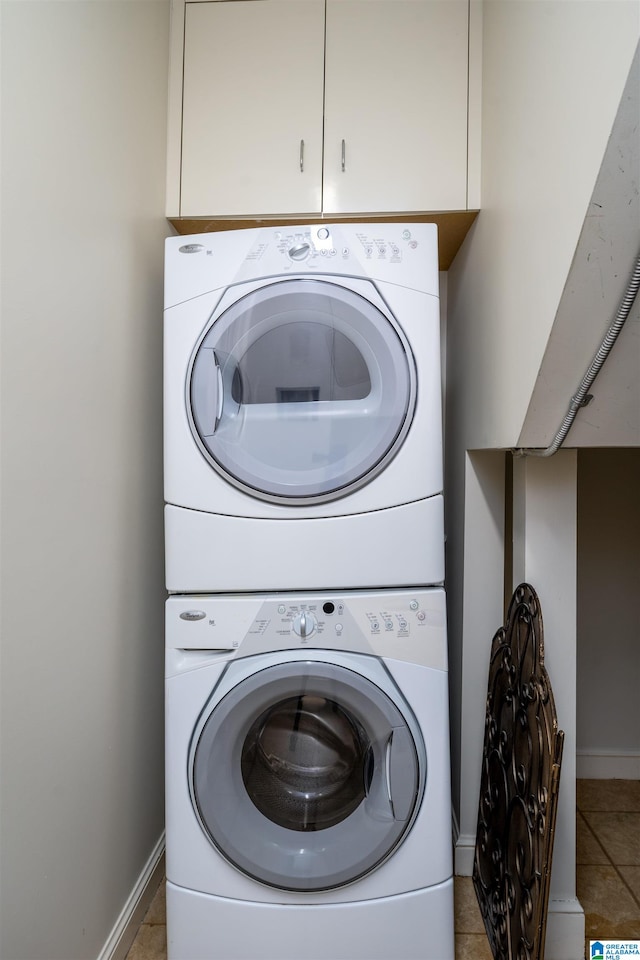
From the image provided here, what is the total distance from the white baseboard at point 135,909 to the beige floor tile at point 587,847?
1.23m

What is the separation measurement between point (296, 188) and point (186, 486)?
0.92 metres

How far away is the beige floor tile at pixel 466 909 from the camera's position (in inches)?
65.2

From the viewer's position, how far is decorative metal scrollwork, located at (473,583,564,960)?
125 cm

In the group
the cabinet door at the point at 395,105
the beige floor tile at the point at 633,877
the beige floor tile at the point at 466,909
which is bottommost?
the beige floor tile at the point at 466,909

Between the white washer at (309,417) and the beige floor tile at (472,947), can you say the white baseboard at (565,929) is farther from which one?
the white washer at (309,417)

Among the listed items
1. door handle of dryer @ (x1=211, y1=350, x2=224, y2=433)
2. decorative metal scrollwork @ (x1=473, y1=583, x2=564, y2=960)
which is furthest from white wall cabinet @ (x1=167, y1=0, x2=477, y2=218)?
decorative metal scrollwork @ (x1=473, y1=583, x2=564, y2=960)

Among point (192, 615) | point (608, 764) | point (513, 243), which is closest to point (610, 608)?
point (608, 764)

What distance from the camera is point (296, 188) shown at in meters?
1.82

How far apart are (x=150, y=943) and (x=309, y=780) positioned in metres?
0.61

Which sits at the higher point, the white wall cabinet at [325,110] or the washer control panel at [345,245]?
the white wall cabinet at [325,110]

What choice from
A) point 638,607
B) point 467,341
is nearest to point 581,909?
point 638,607

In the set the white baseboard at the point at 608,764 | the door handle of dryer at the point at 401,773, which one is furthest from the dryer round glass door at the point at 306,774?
the white baseboard at the point at 608,764

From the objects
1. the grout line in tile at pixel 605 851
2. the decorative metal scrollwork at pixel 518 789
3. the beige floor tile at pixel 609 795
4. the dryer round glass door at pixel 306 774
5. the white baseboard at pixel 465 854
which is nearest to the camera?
the decorative metal scrollwork at pixel 518 789

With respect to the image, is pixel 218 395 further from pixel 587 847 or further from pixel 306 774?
pixel 587 847
